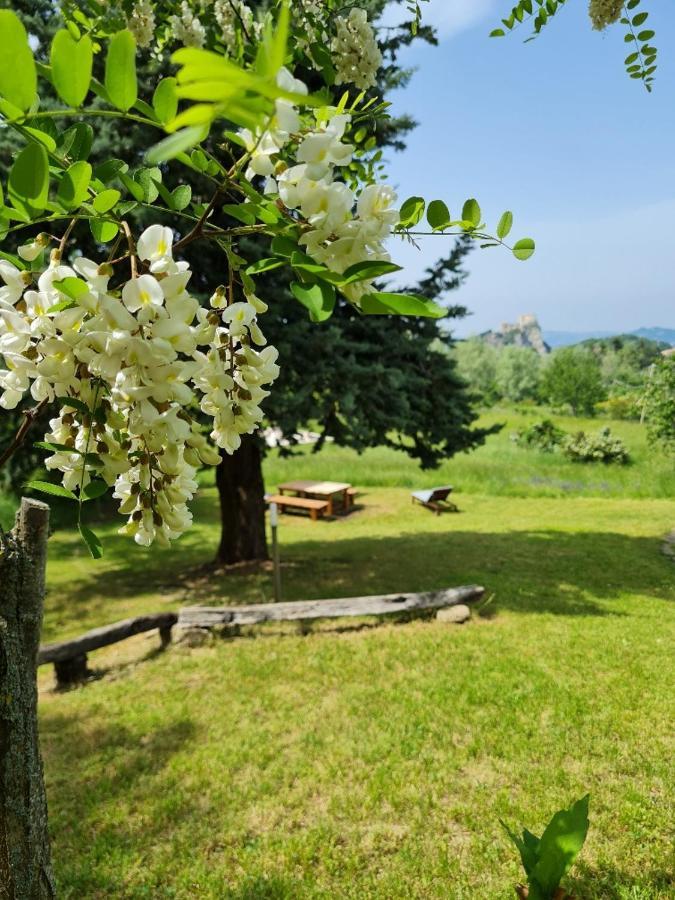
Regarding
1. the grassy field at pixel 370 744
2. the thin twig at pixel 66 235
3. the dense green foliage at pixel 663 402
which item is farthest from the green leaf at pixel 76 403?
the dense green foliage at pixel 663 402

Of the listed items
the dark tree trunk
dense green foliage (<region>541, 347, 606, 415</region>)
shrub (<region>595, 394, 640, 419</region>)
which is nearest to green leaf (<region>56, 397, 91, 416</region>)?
the dark tree trunk

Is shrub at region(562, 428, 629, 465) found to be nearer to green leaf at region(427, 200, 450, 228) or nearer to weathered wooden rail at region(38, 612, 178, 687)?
weathered wooden rail at region(38, 612, 178, 687)

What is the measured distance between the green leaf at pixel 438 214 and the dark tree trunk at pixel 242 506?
22.0 ft

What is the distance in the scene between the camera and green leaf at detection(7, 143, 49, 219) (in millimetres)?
723

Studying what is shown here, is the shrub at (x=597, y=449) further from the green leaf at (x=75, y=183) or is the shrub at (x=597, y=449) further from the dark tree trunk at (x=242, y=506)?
the green leaf at (x=75, y=183)

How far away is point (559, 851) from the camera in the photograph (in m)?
1.79

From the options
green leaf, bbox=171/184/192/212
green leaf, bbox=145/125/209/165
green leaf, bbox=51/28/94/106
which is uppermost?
green leaf, bbox=51/28/94/106

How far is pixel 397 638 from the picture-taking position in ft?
18.0

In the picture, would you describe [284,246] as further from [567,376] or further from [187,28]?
[567,376]

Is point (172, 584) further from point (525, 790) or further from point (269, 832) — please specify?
point (525, 790)

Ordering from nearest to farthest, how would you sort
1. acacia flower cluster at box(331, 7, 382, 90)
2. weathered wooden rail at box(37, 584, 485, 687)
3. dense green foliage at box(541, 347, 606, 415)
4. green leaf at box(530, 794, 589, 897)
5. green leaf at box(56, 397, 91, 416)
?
green leaf at box(56, 397, 91, 416) < green leaf at box(530, 794, 589, 897) < acacia flower cluster at box(331, 7, 382, 90) < weathered wooden rail at box(37, 584, 485, 687) < dense green foliage at box(541, 347, 606, 415)

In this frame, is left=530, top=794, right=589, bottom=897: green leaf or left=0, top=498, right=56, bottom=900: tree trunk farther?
left=530, top=794, right=589, bottom=897: green leaf

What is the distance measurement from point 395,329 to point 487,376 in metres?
64.6

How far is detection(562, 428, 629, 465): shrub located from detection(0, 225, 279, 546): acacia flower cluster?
19803 millimetres
